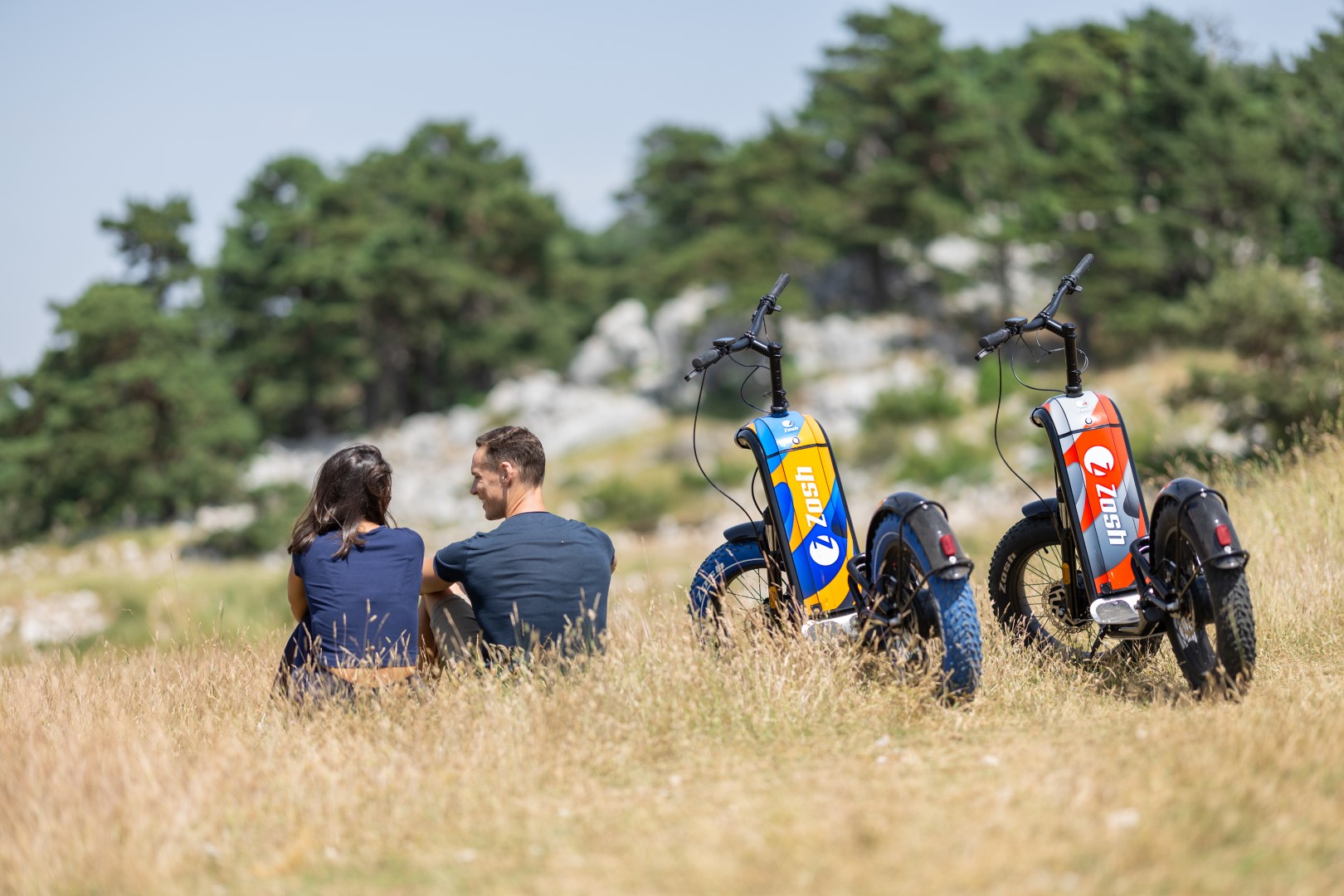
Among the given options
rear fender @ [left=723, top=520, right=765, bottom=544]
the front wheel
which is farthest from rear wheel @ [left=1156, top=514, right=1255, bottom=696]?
rear fender @ [left=723, top=520, right=765, bottom=544]

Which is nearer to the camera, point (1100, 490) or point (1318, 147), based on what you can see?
point (1100, 490)

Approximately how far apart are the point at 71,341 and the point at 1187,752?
138 ft

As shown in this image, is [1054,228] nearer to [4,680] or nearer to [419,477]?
[419,477]

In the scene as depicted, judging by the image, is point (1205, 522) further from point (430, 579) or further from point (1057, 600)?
point (430, 579)

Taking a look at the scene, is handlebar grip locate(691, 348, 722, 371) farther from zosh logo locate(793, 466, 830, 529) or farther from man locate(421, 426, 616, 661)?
man locate(421, 426, 616, 661)

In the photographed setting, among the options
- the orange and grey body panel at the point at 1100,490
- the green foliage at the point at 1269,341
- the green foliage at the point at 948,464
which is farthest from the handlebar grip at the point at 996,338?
the green foliage at the point at 948,464

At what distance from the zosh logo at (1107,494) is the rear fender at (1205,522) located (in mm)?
306

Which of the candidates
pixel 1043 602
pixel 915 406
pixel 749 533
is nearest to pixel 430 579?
pixel 749 533

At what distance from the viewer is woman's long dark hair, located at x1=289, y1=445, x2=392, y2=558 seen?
4383 millimetres

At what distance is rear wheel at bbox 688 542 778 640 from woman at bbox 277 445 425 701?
1.21m

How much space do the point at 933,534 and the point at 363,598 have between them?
2142 millimetres

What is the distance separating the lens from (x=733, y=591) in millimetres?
5062

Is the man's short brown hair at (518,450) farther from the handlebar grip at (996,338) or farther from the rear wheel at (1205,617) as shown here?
the rear wheel at (1205,617)

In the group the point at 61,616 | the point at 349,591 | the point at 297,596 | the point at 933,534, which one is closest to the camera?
the point at 933,534
